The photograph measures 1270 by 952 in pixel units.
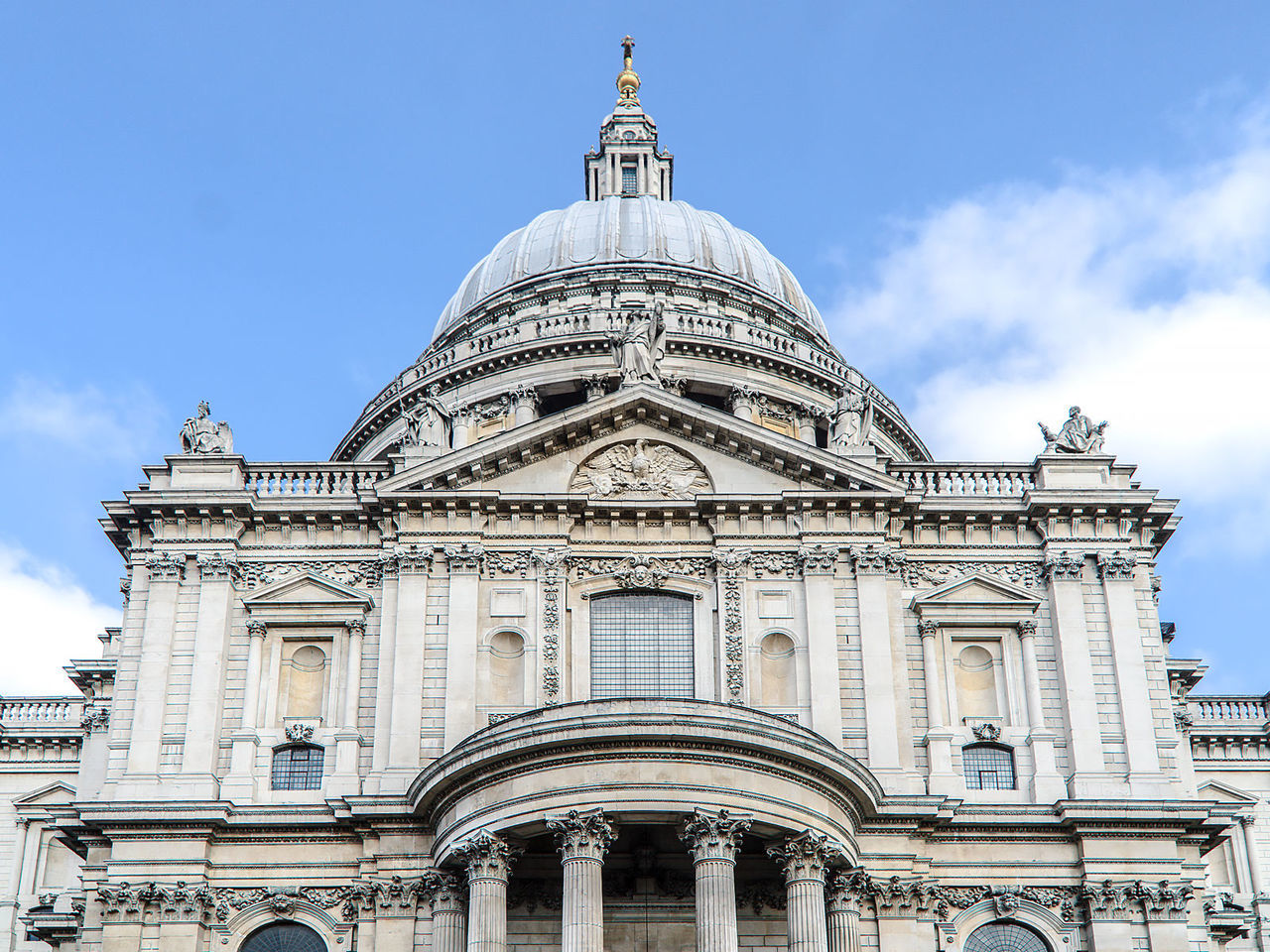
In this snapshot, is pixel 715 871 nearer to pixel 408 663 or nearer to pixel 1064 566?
pixel 408 663

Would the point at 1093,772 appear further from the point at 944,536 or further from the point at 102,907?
the point at 102,907

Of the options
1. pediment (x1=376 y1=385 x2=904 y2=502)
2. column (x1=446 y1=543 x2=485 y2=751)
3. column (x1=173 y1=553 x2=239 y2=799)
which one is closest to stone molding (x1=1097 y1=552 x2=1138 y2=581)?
pediment (x1=376 y1=385 x2=904 y2=502)

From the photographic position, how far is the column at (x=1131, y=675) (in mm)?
38250

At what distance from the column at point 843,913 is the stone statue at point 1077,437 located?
43.2ft

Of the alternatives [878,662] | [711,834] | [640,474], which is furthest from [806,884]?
[640,474]

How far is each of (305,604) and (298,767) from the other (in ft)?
13.3

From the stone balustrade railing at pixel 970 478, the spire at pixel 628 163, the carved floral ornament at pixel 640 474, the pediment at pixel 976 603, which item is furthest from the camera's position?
the spire at pixel 628 163

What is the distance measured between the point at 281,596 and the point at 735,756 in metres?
12.8

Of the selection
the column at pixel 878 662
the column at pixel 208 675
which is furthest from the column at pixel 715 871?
the column at pixel 208 675

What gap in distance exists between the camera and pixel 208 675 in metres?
39.2

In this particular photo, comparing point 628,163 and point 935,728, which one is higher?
point 628,163

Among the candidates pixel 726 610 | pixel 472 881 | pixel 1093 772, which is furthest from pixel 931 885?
pixel 472 881

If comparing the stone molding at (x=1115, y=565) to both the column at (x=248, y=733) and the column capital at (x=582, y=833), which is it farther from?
the column at (x=248, y=733)

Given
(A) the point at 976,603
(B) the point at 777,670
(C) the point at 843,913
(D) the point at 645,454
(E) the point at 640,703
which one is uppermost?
(D) the point at 645,454
